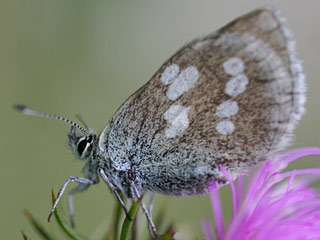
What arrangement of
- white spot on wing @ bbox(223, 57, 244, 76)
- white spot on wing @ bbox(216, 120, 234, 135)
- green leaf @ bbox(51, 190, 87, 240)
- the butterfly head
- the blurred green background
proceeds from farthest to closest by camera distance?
the blurred green background < the butterfly head < white spot on wing @ bbox(216, 120, 234, 135) < white spot on wing @ bbox(223, 57, 244, 76) < green leaf @ bbox(51, 190, 87, 240)

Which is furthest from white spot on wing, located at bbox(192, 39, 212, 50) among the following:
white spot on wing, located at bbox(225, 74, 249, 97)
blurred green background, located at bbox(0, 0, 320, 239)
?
blurred green background, located at bbox(0, 0, 320, 239)

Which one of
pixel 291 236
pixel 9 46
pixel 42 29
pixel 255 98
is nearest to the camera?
pixel 291 236

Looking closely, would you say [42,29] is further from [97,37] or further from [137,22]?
[137,22]

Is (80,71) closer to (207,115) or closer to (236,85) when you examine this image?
(207,115)

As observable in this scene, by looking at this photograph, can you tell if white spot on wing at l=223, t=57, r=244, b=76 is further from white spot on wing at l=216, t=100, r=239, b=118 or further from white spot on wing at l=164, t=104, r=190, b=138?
white spot on wing at l=164, t=104, r=190, b=138

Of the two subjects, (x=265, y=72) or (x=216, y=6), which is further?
(x=216, y=6)

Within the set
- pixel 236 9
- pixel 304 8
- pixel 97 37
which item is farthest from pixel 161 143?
pixel 304 8

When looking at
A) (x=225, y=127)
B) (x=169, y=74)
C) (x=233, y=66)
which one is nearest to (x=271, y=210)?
(x=225, y=127)
